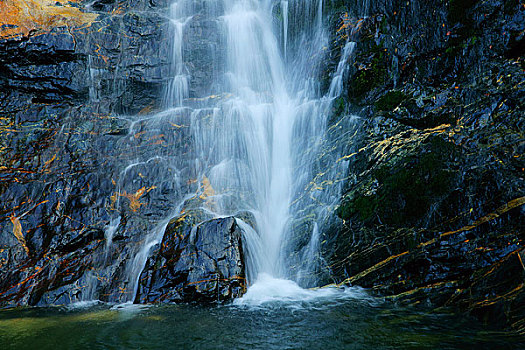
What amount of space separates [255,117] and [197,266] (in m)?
6.61

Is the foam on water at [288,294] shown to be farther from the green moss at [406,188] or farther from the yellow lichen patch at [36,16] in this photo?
the yellow lichen patch at [36,16]

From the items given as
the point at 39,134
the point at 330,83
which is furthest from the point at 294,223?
the point at 39,134

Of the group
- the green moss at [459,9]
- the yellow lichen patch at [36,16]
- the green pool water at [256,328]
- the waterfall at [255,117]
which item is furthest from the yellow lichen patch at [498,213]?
the yellow lichen patch at [36,16]

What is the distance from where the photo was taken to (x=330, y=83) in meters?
10.8

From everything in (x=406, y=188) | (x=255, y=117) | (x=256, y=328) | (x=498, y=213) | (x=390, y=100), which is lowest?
(x=256, y=328)

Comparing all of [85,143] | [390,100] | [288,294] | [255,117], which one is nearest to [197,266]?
[288,294]

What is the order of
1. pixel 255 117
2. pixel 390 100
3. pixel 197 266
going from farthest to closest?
pixel 255 117, pixel 390 100, pixel 197 266

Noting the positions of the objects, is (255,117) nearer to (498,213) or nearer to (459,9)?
(459,9)

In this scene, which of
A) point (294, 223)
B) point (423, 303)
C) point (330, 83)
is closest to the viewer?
point (423, 303)

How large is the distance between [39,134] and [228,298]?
10269 mm

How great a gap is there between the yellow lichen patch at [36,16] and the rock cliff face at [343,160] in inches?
2.9

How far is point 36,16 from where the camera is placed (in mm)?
13250

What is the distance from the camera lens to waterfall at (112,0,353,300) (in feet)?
30.5

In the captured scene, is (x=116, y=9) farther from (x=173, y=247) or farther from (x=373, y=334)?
→ (x=373, y=334)
